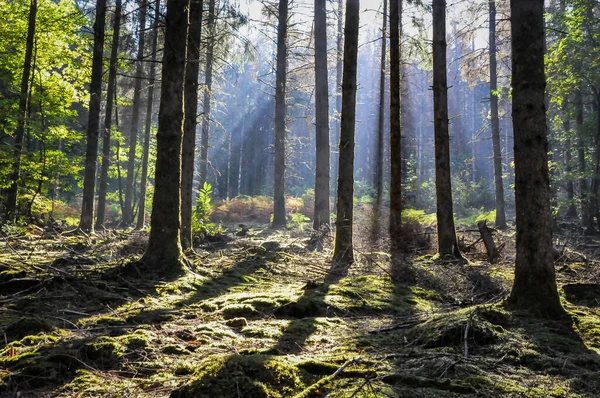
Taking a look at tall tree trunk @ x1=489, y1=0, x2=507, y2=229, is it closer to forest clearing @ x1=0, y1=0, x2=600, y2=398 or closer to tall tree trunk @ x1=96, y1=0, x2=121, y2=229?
forest clearing @ x1=0, y1=0, x2=600, y2=398

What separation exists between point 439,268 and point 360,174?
56795 mm

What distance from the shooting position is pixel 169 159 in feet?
22.9

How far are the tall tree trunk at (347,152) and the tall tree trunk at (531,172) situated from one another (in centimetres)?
395

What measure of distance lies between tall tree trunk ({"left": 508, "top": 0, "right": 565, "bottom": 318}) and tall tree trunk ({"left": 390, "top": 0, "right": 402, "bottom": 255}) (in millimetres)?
5825

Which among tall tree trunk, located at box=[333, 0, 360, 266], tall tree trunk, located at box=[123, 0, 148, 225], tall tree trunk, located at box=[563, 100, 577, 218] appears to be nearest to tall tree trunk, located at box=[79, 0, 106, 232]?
tall tree trunk, located at box=[123, 0, 148, 225]

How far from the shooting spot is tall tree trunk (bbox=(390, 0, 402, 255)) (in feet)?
35.8

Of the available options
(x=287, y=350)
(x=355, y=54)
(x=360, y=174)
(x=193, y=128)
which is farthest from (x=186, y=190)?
(x=360, y=174)

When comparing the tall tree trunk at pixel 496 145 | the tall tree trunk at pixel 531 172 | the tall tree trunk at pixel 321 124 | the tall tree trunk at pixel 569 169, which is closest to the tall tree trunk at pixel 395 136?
the tall tree trunk at pixel 321 124

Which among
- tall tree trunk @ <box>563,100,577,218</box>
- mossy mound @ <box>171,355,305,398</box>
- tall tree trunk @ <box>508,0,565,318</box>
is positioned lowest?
mossy mound @ <box>171,355,305,398</box>

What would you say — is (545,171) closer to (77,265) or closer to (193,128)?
(77,265)

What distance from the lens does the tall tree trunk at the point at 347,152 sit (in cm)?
863

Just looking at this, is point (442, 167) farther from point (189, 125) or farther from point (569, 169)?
point (569, 169)

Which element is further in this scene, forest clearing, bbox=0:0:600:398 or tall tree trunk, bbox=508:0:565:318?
tall tree trunk, bbox=508:0:565:318

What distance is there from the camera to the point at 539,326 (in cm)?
423
